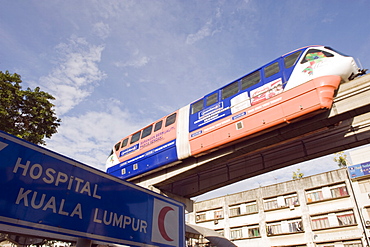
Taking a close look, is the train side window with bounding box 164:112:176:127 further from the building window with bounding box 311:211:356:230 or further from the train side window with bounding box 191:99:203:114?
the building window with bounding box 311:211:356:230

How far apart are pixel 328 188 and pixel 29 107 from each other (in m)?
30.1

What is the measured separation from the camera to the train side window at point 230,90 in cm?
1315

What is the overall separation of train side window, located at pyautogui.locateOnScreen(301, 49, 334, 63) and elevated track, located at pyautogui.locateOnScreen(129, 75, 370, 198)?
1.54 m

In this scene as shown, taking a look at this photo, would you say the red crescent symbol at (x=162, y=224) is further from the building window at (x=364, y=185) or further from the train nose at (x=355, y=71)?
the building window at (x=364, y=185)

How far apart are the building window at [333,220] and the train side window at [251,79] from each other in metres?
22.2

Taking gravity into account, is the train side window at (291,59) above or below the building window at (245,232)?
above

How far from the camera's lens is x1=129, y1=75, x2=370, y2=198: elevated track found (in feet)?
33.7

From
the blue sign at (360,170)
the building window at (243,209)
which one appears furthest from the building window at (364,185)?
the building window at (243,209)

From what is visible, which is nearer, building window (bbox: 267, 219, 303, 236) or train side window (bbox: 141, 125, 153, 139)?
train side window (bbox: 141, 125, 153, 139)

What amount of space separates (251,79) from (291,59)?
79.7 inches

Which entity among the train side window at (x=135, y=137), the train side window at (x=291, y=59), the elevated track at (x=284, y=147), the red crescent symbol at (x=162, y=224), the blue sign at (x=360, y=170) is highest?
the blue sign at (x=360, y=170)

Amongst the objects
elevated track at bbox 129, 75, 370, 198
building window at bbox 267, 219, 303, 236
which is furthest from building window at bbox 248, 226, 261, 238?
elevated track at bbox 129, 75, 370, 198


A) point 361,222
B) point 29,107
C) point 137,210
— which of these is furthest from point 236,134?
point 361,222

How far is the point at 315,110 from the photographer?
9.95 metres
